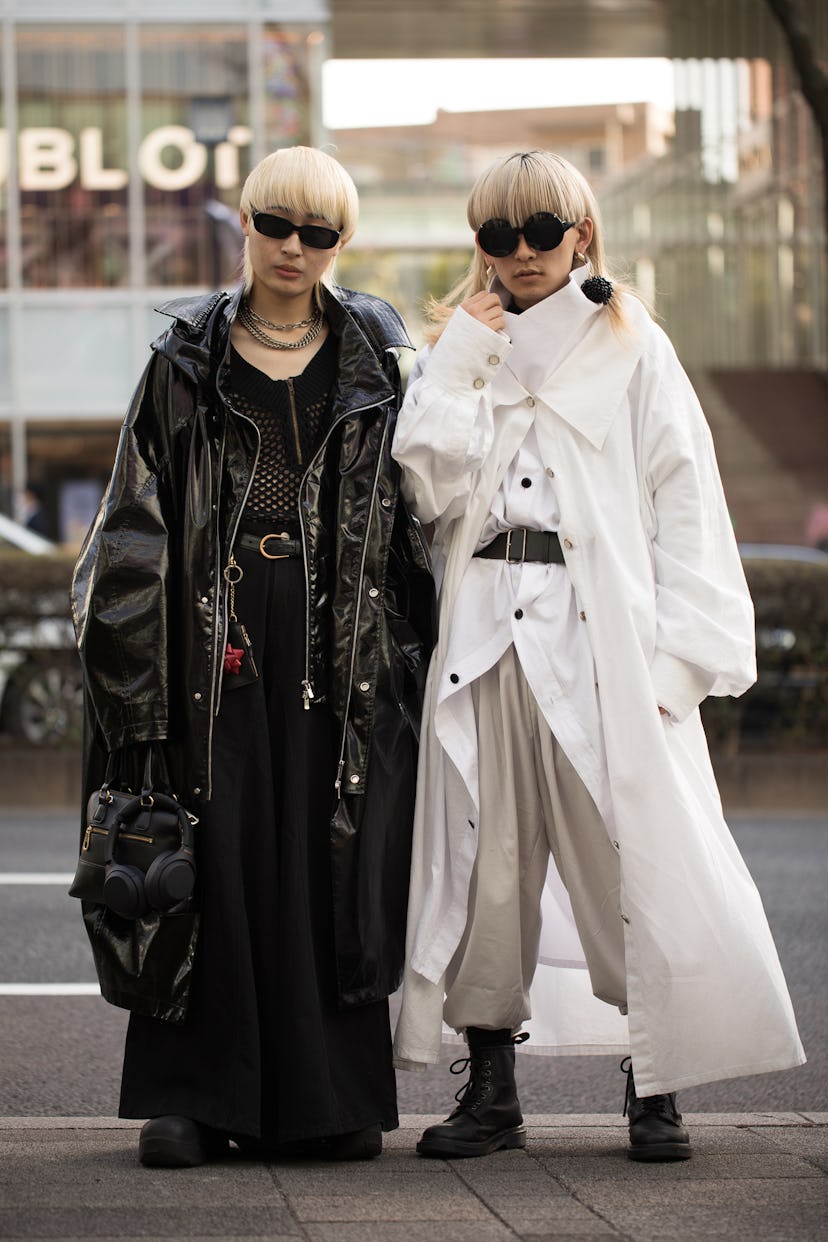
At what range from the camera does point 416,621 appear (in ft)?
13.5

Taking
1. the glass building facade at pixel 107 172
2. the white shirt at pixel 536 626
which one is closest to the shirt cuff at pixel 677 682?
the white shirt at pixel 536 626

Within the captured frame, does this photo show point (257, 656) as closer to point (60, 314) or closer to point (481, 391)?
point (481, 391)

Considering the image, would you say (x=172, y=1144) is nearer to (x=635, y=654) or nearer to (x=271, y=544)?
(x=271, y=544)

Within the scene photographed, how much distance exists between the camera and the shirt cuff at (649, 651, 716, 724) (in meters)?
3.91

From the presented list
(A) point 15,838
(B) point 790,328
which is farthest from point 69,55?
(B) point 790,328

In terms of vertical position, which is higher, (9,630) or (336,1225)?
(9,630)

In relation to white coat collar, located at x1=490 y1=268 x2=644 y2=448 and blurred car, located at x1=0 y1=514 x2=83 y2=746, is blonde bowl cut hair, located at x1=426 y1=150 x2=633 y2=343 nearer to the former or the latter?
white coat collar, located at x1=490 y1=268 x2=644 y2=448

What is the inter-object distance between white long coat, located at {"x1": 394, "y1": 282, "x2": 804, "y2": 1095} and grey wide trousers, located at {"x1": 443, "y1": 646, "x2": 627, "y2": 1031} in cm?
5

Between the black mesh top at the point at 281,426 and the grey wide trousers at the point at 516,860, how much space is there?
1.89 feet

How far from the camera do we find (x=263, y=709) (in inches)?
154

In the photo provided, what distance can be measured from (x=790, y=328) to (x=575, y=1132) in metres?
36.8

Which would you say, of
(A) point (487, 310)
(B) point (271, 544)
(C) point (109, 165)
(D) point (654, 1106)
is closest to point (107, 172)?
(C) point (109, 165)

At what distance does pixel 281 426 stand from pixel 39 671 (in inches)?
321

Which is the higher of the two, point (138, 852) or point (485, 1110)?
point (138, 852)
